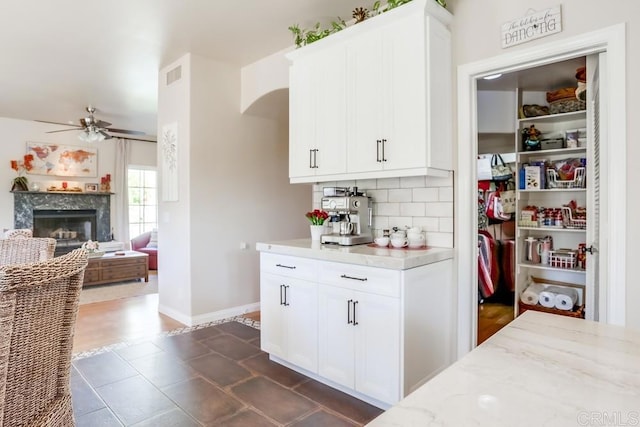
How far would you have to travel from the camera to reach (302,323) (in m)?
2.74

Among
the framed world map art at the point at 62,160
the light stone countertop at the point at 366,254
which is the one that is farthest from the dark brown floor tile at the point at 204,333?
the framed world map art at the point at 62,160

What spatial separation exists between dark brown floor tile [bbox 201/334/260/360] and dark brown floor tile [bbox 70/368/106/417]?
989mm

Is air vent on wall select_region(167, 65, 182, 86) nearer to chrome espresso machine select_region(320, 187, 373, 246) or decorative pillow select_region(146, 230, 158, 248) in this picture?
chrome espresso machine select_region(320, 187, 373, 246)

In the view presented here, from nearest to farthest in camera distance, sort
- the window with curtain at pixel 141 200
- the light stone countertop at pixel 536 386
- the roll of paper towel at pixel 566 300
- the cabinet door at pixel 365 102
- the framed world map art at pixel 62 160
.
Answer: the light stone countertop at pixel 536 386 < the cabinet door at pixel 365 102 < the roll of paper towel at pixel 566 300 < the framed world map art at pixel 62 160 < the window with curtain at pixel 141 200

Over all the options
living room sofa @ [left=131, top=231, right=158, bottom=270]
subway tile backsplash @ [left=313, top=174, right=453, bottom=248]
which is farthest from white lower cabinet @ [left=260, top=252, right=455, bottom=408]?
living room sofa @ [left=131, top=231, right=158, bottom=270]

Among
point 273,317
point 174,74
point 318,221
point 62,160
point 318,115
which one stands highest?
point 174,74

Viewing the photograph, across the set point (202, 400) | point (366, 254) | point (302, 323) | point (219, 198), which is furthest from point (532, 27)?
point (219, 198)

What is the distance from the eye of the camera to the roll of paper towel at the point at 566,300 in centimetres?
340

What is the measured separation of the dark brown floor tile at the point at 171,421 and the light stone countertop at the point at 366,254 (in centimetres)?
122

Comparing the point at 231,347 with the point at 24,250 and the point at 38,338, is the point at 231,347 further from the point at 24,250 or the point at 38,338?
the point at 38,338

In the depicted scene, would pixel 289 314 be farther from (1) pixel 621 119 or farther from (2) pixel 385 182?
(1) pixel 621 119

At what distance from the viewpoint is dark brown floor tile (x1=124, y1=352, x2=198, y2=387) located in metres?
2.76

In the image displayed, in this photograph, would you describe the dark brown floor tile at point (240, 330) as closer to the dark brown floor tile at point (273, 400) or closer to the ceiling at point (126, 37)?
the dark brown floor tile at point (273, 400)

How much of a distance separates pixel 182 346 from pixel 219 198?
1.63m
